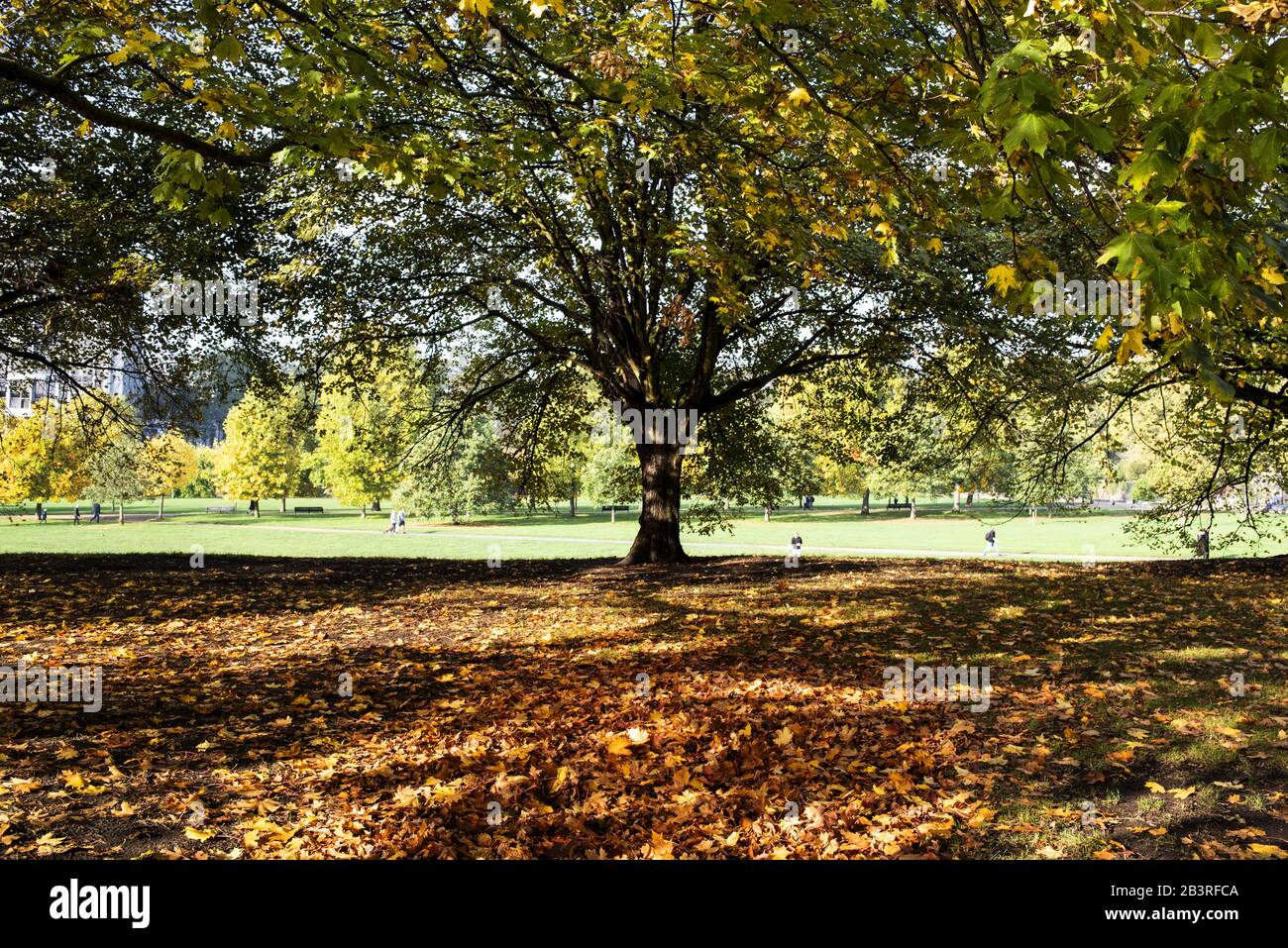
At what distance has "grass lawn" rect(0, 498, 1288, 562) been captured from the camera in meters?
34.6

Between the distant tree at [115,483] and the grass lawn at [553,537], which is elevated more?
the distant tree at [115,483]

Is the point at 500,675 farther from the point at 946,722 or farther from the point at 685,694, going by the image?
the point at 946,722

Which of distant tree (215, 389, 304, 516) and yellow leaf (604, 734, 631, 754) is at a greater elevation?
distant tree (215, 389, 304, 516)

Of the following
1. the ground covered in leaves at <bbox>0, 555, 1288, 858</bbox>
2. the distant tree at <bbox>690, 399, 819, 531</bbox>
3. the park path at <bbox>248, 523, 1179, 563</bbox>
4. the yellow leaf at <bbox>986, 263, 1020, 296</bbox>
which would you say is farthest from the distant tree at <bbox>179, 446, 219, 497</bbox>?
the yellow leaf at <bbox>986, 263, 1020, 296</bbox>

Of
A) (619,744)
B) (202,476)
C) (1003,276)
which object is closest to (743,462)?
(619,744)

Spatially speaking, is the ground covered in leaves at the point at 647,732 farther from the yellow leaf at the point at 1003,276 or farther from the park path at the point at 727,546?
the park path at the point at 727,546

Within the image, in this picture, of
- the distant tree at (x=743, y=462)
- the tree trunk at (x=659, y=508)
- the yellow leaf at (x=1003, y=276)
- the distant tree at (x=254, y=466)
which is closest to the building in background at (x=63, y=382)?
the tree trunk at (x=659, y=508)

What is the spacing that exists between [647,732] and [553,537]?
38.4 meters

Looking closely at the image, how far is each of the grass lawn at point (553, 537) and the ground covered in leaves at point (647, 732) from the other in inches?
686

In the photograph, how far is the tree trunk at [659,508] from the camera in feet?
56.2

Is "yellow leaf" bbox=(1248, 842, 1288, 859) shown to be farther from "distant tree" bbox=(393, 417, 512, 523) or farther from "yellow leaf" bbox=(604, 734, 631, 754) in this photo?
"distant tree" bbox=(393, 417, 512, 523)

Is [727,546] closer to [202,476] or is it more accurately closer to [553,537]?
[553,537]

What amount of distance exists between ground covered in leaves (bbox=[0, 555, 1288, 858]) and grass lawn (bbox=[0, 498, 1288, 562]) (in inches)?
686
